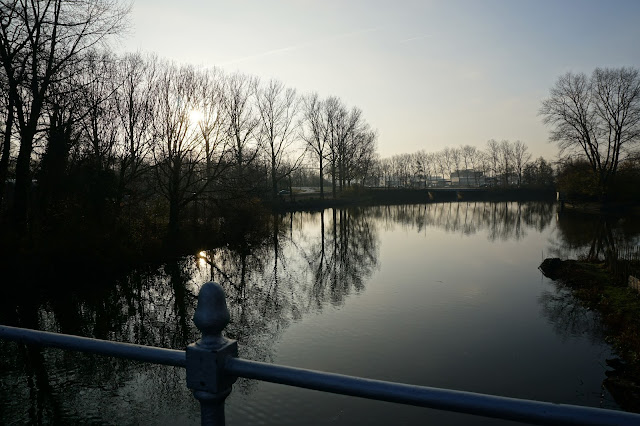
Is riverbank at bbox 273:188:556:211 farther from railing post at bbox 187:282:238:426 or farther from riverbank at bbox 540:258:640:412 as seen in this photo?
railing post at bbox 187:282:238:426

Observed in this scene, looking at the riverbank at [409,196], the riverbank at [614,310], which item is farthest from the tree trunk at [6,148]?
the riverbank at [409,196]

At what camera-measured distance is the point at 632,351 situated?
8609 mm

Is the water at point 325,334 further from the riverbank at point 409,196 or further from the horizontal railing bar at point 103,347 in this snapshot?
the riverbank at point 409,196

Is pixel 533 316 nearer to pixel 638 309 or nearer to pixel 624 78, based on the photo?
Answer: pixel 638 309

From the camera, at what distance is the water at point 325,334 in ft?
22.7

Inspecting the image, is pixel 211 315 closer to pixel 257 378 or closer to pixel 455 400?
pixel 257 378

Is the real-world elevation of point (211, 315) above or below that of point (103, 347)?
above

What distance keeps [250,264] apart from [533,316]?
1220 cm

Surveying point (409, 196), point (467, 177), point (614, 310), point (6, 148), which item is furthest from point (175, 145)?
point (467, 177)

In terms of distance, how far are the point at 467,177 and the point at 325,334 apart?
A: 375 ft

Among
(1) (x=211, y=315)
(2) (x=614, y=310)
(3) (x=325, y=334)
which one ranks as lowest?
(3) (x=325, y=334)

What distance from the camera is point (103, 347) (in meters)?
1.59

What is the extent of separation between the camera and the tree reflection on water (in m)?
6.93

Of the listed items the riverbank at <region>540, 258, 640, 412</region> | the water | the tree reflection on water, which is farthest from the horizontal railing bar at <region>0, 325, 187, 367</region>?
A: the riverbank at <region>540, 258, 640, 412</region>
